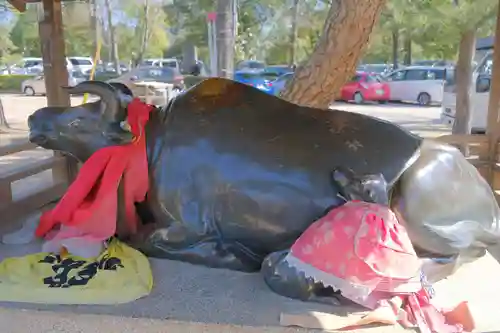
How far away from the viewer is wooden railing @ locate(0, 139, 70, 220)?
3.29 metres

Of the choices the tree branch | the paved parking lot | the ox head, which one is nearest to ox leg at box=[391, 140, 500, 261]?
the ox head

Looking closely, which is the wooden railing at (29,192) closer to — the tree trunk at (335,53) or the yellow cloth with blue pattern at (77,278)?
the yellow cloth with blue pattern at (77,278)

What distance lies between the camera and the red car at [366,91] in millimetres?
18531

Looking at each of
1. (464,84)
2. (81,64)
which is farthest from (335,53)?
(81,64)

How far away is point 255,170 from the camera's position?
2.31 m

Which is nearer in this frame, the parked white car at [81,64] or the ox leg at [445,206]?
the ox leg at [445,206]

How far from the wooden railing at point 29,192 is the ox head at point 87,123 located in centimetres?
86

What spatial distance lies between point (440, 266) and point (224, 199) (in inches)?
37.9

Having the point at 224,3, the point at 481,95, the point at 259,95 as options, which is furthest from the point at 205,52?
the point at 259,95

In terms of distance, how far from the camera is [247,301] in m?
2.12

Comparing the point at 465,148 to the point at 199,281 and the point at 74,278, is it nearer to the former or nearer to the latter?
the point at 199,281

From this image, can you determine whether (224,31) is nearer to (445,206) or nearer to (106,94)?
(106,94)

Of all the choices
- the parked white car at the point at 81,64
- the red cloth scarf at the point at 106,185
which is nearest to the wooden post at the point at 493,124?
the red cloth scarf at the point at 106,185

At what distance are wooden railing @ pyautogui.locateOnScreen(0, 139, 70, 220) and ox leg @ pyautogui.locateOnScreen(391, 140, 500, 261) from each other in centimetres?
224
